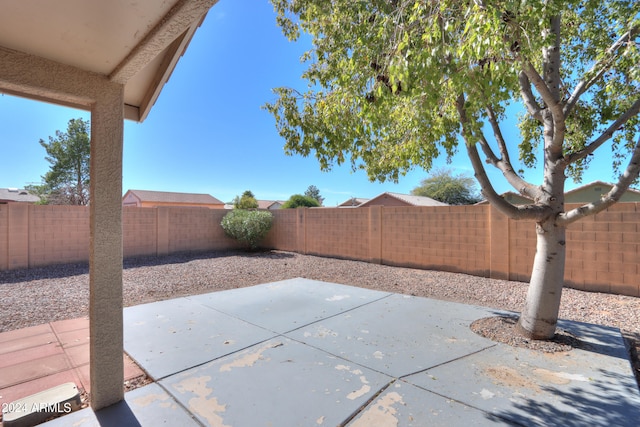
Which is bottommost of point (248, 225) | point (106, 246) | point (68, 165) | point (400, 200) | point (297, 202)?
point (248, 225)

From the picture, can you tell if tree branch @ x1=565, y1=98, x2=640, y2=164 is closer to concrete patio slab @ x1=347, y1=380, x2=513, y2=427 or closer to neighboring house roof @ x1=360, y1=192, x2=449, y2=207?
concrete patio slab @ x1=347, y1=380, x2=513, y2=427

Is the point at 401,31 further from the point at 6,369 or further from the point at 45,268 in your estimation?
the point at 45,268

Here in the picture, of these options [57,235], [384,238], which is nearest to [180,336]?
[384,238]

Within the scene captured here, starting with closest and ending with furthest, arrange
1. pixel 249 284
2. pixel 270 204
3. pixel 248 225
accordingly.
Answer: pixel 249 284
pixel 248 225
pixel 270 204

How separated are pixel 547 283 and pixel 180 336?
15.2 feet

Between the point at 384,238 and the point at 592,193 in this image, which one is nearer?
the point at 384,238

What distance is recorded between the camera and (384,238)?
1001 cm

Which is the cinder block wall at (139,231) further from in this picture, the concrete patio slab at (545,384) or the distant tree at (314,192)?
the distant tree at (314,192)

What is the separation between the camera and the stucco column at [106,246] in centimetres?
233

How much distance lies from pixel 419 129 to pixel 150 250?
11.2m

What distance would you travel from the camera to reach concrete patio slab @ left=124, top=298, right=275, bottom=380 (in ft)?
10.8

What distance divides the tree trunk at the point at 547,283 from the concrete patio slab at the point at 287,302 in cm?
260

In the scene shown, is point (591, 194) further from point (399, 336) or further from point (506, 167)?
point (399, 336)

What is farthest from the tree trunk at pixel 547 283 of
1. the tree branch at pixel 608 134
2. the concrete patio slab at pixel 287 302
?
the concrete patio slab at pixel 287 302
